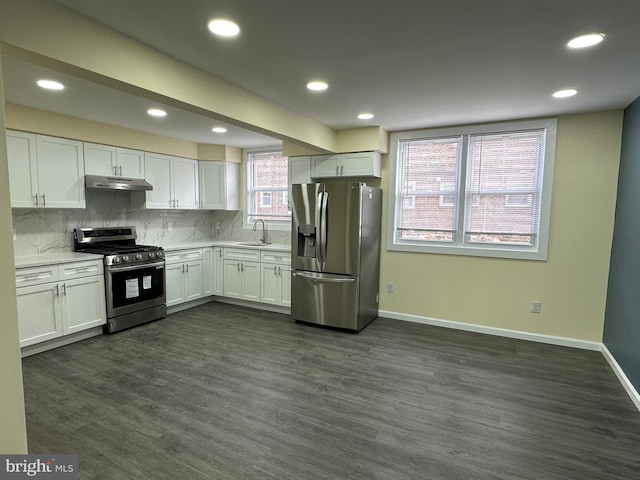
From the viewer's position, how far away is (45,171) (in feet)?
12.0

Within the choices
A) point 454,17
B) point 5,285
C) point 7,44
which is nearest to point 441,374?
point 454,17

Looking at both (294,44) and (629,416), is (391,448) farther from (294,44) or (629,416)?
(294,44)

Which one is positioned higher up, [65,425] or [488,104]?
[488,104]

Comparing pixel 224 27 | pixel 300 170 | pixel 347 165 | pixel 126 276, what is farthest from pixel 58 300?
pixel 347 165

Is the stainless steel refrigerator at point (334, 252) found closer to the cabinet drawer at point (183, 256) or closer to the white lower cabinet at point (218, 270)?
the white lower cabinet at point (218, 270)

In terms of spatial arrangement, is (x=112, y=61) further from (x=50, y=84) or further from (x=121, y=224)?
(x=121, y=224)

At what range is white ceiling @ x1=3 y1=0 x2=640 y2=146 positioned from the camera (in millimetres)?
1743

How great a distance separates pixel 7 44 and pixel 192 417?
92.3 inches

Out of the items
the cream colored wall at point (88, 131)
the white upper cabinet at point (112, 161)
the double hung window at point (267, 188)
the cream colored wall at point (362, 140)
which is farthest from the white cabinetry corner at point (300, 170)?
the white upper cabinet at point (112, 161)

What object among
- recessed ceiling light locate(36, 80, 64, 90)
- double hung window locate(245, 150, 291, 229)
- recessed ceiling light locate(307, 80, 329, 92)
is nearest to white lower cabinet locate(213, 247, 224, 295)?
double hung window locate(245, 150, 291, 229)

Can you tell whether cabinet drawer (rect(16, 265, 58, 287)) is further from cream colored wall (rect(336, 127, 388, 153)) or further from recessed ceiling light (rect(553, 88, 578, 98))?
recessed ceiling light (rect(553, 88, 578, 98))

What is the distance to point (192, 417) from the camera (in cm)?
246

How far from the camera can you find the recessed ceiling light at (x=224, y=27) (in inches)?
73.7

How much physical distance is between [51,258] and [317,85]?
10.6ft
